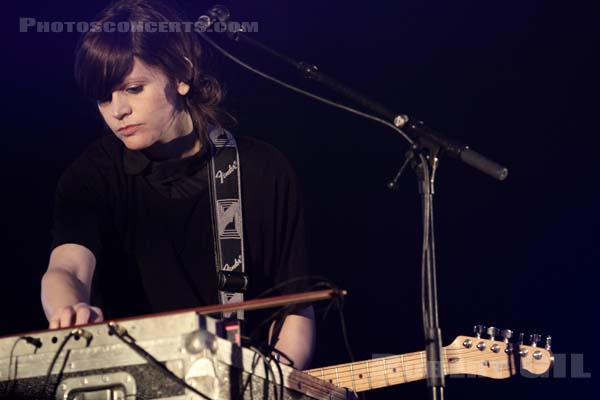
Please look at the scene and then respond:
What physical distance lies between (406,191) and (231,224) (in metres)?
1.57

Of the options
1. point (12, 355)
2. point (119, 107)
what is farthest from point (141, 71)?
point (12, 355)

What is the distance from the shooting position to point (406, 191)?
189 inches

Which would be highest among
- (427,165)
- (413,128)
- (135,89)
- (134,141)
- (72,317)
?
(135,89)

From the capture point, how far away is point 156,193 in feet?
11.4

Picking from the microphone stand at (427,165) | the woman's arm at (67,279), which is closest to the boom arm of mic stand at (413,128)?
A: the microphone stand at (427,165)

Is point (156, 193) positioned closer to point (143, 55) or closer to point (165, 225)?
point (165, 225)

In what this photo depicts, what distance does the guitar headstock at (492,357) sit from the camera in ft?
13.4

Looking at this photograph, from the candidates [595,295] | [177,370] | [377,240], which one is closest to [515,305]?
[595,295]

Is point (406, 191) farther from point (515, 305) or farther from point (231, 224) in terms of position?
point (231, 224)

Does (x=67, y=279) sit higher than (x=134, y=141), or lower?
lower

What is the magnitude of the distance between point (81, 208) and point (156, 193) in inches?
11.0

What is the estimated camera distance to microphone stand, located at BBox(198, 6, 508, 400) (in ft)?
7.97
